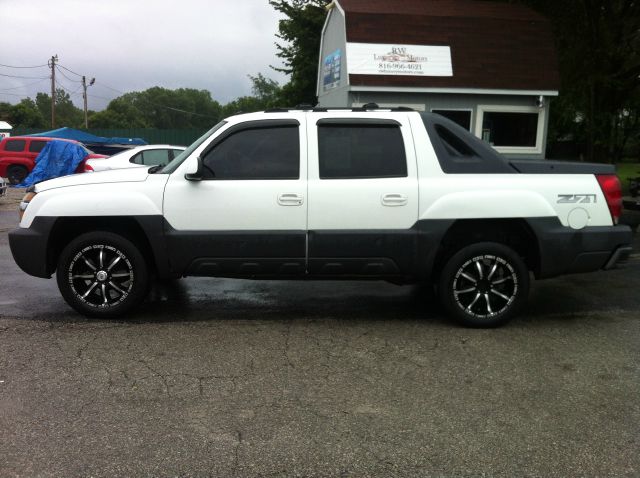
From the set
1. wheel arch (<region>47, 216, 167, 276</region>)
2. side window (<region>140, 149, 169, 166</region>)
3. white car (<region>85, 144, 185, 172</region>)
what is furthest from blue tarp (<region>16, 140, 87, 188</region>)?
wheel arch (<region>47, 216, 167, 276</region>)

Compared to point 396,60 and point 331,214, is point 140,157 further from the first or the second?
point 331,214

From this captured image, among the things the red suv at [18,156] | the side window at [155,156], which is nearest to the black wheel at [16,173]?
the red suv at [18,156]

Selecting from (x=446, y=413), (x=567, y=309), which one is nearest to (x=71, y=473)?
(x=446, y=413)

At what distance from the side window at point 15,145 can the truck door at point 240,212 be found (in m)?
17.8

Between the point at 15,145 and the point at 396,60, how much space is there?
14.0m

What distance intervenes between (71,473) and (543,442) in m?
2.51

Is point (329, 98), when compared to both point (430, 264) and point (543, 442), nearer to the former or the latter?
point (430, 264)

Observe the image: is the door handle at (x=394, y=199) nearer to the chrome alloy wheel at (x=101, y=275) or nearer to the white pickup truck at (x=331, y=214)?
the white pickup truck at (x=331, y=214)

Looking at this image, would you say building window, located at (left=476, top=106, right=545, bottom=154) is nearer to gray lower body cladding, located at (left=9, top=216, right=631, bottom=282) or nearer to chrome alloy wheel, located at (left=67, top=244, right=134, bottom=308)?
gray lower body cladding, located at (left=9, top=216, right=631, bottom=282)

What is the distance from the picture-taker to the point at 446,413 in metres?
3.58

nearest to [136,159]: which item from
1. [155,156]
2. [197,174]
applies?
[155,156]

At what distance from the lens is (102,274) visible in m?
5.18

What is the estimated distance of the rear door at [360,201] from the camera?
200 inches

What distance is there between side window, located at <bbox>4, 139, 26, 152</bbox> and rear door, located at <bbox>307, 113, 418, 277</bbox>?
18.3 m
